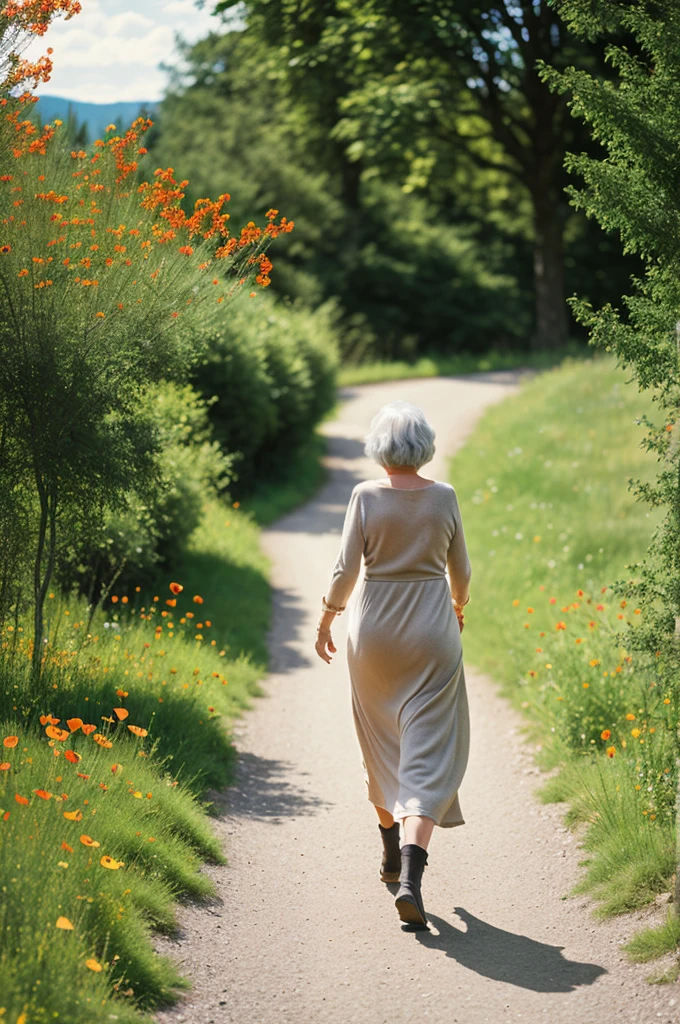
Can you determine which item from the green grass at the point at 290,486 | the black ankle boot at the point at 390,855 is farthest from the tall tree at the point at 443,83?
the black ankle boot at the point at 390,855

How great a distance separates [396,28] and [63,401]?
48.6ft

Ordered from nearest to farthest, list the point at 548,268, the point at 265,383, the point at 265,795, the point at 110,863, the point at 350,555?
the point at 110,863
the point at 350,555
the point at 265,795
the point at 265,383
the point at 548,268

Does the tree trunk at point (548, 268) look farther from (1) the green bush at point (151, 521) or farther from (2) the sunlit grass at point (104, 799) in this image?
→ (2) the sunlit grass at point (104, 799)

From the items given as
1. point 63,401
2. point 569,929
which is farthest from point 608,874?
point 63,401

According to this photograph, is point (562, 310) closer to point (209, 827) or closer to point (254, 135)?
point (254, 135)

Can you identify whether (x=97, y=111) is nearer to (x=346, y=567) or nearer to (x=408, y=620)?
(x=346, y=567)

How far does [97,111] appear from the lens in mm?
6867

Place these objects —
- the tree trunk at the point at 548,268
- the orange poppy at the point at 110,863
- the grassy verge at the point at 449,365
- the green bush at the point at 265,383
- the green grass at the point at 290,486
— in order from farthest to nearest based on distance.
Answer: the grassy verge at the point at 449,365, the tree trunk at the point at 548,268, the green grass at the point at 290,486, the green bush at the point at 265,383, the orange poppy at the point at 110,863

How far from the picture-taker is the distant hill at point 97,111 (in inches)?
257

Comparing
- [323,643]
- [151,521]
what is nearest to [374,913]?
[323,643]

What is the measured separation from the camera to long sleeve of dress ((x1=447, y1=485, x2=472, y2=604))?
4.70m

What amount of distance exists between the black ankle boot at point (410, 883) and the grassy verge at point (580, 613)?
0.89 meters

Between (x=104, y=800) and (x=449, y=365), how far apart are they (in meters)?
26.4

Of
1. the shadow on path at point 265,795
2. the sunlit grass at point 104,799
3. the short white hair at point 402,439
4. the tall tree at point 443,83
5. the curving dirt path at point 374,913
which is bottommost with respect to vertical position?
the shadow on path at point 265,795
